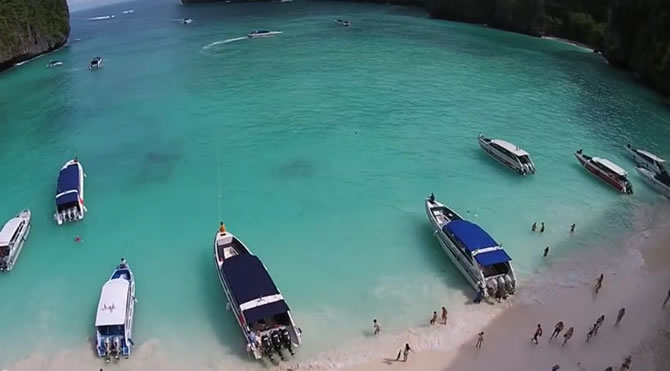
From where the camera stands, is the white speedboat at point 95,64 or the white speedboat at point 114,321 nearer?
the white speedboat at point 114,321

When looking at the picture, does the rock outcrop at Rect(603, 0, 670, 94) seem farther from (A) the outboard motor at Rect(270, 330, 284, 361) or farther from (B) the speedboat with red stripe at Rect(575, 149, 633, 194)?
(A) the outboard motor at Rect(270, 330, 284, 361)

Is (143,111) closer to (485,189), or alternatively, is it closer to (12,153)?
(12,153)

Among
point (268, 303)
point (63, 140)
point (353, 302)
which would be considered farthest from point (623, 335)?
point (63, 140)

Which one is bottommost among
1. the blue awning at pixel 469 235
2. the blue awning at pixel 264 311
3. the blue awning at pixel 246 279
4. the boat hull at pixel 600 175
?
the blue awning at pixel 264 311

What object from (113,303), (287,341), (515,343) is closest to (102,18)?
(113,303)

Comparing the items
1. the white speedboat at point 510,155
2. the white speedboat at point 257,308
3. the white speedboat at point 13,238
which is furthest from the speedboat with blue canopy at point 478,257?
the white speedboat at point 13,238

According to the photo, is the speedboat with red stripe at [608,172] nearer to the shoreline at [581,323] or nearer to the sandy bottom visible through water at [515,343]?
the shoreline at [581,323]
